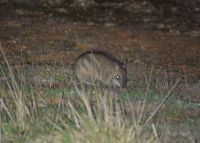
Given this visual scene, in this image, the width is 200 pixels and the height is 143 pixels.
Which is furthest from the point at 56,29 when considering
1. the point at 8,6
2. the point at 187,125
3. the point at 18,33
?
the point at 187,125

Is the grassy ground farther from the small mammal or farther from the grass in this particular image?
the small mammal

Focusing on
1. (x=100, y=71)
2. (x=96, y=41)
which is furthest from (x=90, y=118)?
(x=96, y=41)

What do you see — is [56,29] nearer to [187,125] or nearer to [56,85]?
[56,85]

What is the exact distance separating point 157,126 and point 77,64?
258 centimetres

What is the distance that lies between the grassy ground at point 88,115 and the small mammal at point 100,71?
0.76 feet

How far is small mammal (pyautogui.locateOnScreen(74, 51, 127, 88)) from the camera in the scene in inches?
381

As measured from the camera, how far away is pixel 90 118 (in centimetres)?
628

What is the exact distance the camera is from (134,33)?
1391 centimetres

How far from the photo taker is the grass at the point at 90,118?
6230 mm

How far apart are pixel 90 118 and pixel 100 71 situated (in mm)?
3441

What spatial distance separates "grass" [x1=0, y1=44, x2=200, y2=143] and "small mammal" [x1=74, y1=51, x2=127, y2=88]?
28 cm

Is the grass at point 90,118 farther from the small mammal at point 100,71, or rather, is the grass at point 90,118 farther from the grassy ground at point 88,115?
the small mammal at point 100,71

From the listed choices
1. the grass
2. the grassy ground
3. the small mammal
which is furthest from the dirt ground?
the grass

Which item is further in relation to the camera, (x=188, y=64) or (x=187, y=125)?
(x=188, y=64)
